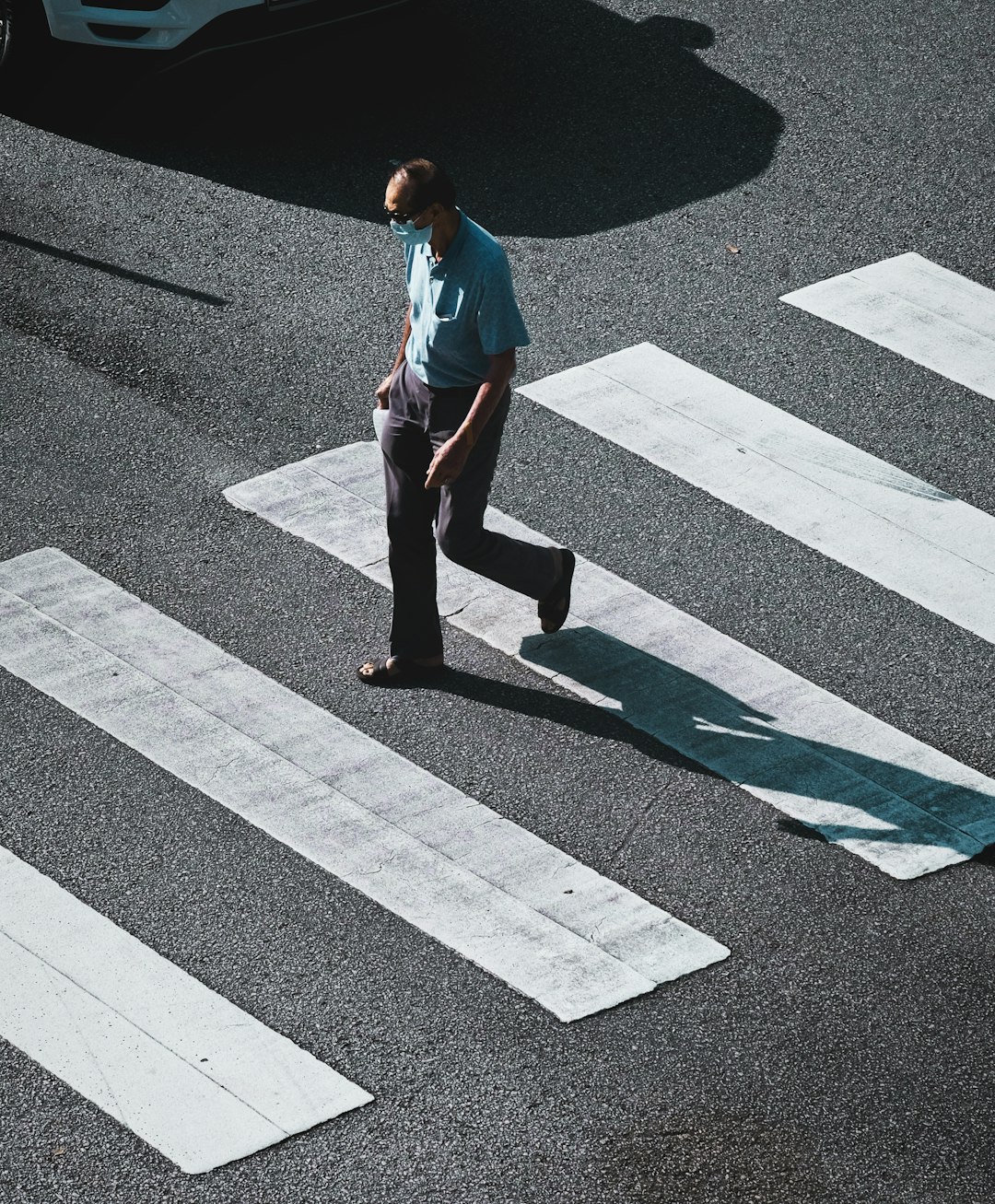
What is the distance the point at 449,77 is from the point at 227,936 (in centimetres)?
762

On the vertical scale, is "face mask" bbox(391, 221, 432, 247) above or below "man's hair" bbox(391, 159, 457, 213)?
below

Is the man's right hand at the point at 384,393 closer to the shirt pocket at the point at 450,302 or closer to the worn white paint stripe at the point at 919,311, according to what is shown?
the shirt pocket at the point at 450,302

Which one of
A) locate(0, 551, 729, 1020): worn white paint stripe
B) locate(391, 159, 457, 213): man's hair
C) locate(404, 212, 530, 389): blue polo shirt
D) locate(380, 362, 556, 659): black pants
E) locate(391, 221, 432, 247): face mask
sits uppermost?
locate(391, 159, 457, 213): man's hair

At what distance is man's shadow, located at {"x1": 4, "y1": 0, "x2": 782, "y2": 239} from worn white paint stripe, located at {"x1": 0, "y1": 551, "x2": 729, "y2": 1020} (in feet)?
12.9

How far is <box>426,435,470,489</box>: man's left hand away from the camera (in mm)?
6199

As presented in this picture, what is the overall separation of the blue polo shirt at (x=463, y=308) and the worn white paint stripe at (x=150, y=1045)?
2.27 m

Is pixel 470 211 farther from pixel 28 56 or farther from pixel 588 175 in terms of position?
pixel 28 56

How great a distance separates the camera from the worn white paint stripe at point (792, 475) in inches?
295

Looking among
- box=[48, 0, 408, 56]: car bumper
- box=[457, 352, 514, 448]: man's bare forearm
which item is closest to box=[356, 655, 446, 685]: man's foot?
box=[457, 352, 514, 448]: man's bare forearm

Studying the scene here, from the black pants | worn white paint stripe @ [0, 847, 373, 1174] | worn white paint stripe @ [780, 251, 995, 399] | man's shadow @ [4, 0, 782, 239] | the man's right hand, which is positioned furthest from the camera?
man's shadow @ [4, 0, 782, 239]

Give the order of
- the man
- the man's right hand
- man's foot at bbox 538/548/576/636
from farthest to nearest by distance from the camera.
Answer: man's foot at bbox 538/548/576/636
the man's right hand
the man

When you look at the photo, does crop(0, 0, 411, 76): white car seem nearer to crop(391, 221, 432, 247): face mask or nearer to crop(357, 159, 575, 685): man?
crop(357, 159, 575, 685): man

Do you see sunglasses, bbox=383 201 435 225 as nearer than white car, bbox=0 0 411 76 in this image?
Yes

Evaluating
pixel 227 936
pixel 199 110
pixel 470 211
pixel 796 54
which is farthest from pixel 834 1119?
pixel 796 54
